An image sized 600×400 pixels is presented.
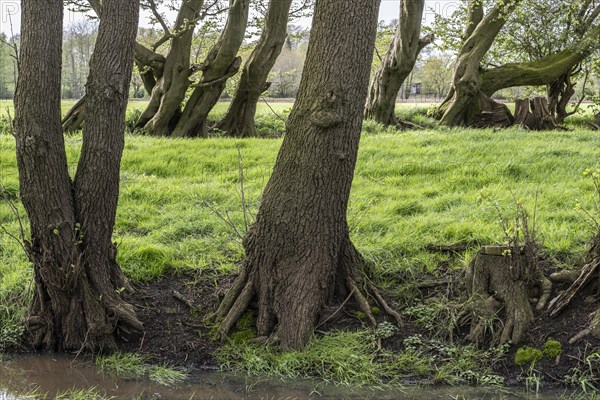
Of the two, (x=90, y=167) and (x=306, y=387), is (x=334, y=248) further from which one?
(x=90, y=167)

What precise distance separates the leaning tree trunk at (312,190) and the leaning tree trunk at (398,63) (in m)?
9.74

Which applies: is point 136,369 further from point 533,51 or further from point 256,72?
point 533,51

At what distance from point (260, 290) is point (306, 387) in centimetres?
110

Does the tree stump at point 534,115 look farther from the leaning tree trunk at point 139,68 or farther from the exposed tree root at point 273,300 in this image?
the exposed tree root at point 273,300

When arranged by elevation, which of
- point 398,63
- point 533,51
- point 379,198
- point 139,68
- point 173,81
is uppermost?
point 533,51

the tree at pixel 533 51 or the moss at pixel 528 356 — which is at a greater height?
the tree at pixel 533 51

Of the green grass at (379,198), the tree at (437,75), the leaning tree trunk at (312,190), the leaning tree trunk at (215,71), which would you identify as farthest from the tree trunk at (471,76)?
the tree at (437,75)

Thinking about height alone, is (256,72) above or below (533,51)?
below

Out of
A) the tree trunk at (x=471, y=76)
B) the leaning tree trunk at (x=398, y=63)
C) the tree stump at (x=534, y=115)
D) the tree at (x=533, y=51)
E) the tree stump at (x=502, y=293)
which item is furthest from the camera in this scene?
the tree at (x=533, y=51)

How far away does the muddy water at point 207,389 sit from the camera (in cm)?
529

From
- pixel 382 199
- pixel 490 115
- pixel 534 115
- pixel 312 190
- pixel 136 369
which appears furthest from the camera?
pixel 490 115

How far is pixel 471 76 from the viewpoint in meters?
16.6

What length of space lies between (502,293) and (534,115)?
11937mm

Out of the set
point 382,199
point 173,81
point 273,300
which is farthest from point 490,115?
point 273,300
